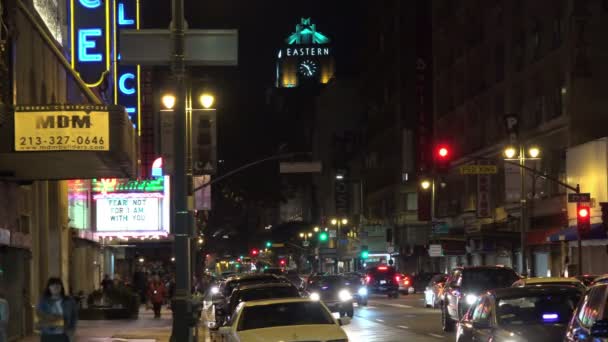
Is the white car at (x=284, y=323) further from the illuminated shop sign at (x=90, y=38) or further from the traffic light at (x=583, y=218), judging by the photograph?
the traffic light at (x=583, y=218)

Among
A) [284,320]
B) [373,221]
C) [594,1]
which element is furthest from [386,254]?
[284,320]

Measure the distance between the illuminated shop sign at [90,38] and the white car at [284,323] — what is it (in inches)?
530

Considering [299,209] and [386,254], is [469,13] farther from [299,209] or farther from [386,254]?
[299,209]

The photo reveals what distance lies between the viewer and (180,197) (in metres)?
16.7

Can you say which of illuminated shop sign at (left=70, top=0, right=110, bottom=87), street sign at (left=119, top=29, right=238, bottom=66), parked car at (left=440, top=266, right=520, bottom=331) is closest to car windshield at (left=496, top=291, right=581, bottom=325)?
street sign at (left=119, top=29, right=238, bottom=66)

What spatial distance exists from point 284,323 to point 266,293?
700 cm

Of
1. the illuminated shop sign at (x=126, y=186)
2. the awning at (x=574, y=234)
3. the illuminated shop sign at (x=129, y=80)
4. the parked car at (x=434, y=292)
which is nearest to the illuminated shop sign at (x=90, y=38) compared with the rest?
the illuminated shop sign at (x=129, y=80)

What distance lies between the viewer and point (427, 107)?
72.2 meters

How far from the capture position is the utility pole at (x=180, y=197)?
1650cm

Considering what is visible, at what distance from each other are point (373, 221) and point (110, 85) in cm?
6119

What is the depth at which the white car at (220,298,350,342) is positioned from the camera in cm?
1398

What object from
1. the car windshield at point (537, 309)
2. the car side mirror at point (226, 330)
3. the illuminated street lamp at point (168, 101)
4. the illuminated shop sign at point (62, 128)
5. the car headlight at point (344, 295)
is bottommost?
the car headlight at point (344, 295)

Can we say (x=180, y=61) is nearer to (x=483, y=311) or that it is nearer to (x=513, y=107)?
(x=483, y=311)

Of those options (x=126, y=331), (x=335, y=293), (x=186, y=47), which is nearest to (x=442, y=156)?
(x=335, y=293)
